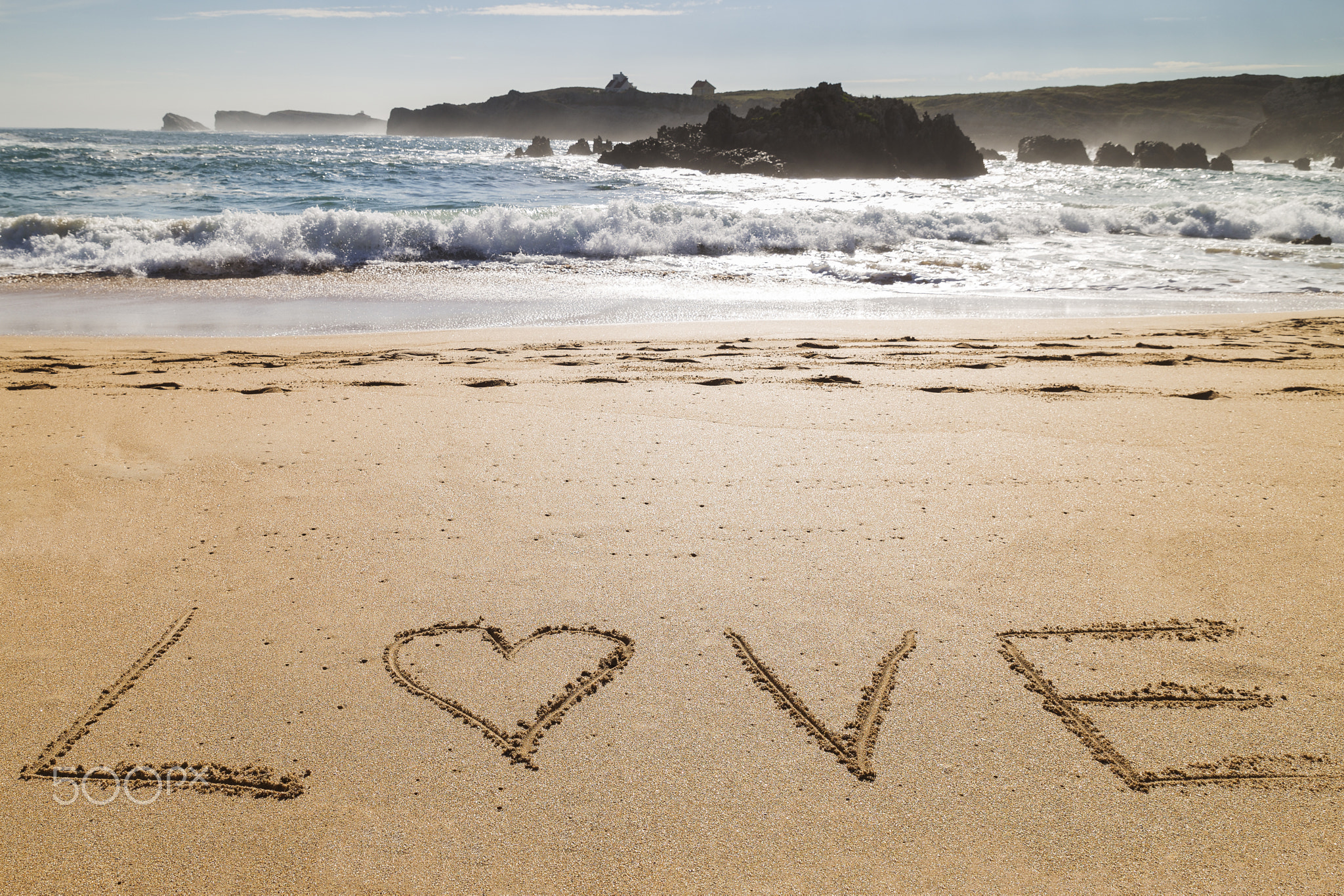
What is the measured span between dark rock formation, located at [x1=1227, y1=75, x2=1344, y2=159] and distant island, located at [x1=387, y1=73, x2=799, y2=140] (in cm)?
4430

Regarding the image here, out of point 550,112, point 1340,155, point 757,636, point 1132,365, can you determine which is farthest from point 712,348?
point 550,112

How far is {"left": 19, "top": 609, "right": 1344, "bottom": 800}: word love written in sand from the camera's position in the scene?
161 centimetres

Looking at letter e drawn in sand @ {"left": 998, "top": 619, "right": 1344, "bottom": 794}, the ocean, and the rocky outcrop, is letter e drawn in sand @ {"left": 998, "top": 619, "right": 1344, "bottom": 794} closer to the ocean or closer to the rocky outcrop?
the ocean

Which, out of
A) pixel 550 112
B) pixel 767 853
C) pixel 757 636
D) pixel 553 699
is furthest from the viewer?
pixel 550 112

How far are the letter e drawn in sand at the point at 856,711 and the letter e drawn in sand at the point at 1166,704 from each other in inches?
13.8

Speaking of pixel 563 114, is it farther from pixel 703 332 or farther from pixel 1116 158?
pixel 703 332

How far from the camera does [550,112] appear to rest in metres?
102

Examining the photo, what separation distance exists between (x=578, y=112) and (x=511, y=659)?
109092 millimetres

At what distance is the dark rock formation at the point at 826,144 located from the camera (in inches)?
1435

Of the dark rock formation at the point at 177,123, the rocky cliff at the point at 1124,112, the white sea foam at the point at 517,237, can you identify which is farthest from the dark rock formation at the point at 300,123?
the white sea foam at the point at 517,237

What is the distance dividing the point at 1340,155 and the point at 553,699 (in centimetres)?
5729

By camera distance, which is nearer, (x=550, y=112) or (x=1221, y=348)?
(x=1221, y=348)

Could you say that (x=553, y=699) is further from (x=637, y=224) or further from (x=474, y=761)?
(x=637, y=224)

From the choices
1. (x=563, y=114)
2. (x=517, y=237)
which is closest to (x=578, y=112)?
(x=563, y=114)
